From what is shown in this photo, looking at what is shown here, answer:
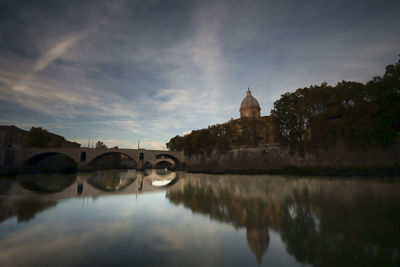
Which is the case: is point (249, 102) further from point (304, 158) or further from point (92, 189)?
point (92, 189)

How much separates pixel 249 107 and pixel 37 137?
6606 cm

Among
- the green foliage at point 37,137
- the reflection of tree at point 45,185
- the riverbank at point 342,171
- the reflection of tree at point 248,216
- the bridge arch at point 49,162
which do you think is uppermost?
the green foliage at point 37,137

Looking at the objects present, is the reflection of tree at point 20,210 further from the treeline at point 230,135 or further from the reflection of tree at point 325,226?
the treeline at point 230,135

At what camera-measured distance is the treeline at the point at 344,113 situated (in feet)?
81.4

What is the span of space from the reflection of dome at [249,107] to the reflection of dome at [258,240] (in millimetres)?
62407

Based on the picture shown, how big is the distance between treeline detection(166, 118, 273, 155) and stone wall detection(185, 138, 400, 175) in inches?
93.4

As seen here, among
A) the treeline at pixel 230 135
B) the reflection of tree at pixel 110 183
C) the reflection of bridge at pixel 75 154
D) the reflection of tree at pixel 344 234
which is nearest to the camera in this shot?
the reflection of tree at pixel 344 234

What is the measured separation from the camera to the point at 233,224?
6605 millimetres

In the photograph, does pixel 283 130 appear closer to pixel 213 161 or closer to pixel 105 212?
pixel 213 161

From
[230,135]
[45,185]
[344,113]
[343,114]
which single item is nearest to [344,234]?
[45,185]

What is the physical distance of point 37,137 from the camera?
181ft

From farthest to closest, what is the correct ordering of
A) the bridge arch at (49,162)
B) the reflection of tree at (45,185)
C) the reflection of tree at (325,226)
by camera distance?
the bridge arch at (49,162) → the reflection of tree at (45,185) → the reflection of tree at (325,226)

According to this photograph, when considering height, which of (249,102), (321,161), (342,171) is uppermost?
(249,102)

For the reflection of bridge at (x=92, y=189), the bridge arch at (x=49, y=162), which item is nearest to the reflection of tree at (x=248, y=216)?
the reflection of bridge at (x=92, y=189)
